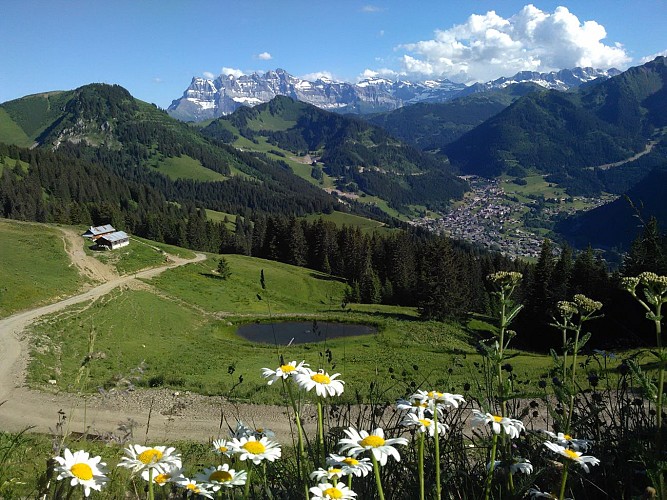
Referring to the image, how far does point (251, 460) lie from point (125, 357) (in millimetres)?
32013

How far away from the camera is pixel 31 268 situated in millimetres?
49469

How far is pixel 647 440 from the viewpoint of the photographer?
3988 mm

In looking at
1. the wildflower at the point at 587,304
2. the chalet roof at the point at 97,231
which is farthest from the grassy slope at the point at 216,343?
the chalet roof at the point at 97,231

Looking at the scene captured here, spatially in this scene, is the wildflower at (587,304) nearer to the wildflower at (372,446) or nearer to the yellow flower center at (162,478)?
the wildflower at (372,446)

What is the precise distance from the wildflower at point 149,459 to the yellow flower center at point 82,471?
162 mm

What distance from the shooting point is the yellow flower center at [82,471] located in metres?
2.49

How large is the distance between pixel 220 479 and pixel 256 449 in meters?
0.27

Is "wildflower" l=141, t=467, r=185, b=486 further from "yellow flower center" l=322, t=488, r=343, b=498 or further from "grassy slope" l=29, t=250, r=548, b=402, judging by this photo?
"grassy slope" l=29, t=250, r=548, b=402

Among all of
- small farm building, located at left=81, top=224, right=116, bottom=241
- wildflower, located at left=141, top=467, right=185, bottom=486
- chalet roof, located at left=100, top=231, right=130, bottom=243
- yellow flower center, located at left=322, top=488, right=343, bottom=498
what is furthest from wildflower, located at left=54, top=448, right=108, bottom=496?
small farm building, located at left=81, top=224, right=116, bottom=241

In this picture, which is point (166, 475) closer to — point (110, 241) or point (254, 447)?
point (254, 447)

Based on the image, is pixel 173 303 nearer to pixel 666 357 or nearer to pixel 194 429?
pixel 194 429

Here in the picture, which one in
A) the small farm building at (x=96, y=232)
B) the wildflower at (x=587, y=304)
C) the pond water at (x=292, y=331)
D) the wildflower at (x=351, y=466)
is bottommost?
the pond water at (x=292, y=331)

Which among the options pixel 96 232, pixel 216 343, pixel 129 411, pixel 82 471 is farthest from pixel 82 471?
pixel 96 232

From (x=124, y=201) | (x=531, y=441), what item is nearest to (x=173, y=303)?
(x=531, y=441)
